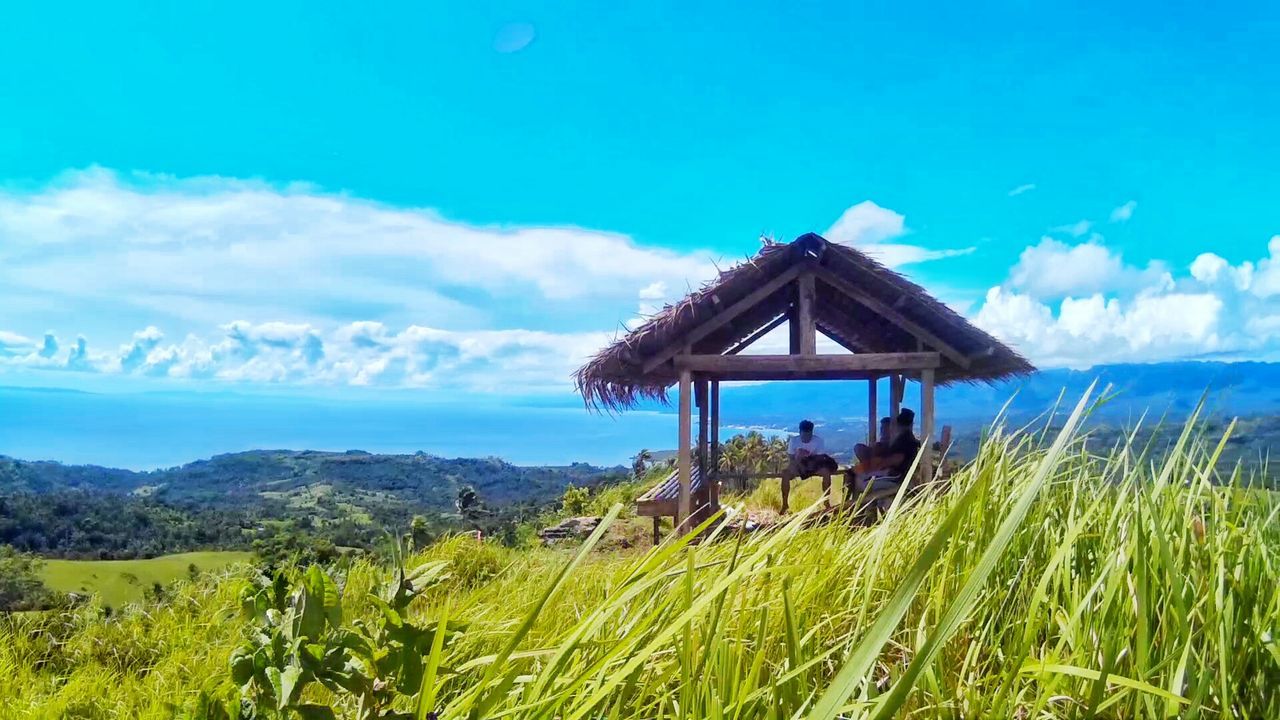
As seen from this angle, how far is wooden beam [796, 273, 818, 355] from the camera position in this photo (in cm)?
779

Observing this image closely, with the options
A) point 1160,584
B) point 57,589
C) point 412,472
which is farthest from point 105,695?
point 412,472

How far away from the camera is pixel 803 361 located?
25.7 feet

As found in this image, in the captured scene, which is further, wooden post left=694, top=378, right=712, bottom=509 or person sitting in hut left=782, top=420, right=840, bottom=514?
wooden post left=694, top=378, right=712, bottom=509

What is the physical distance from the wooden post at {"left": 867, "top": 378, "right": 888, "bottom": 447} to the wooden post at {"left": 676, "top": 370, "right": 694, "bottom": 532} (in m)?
4.27

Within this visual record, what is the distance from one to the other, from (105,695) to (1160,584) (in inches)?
172

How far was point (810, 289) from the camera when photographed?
7855 mm

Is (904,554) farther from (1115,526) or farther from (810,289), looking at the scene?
(810,289)

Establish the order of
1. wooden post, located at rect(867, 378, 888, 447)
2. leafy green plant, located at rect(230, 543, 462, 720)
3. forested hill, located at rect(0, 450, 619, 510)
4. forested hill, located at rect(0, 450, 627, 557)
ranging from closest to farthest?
leafy green plant, located at rect(230, 543, 462, 720), forested hill, located at rect(0, 450, 627, 557), wooden post, located at rect(867, 378, 888, 447), forested hill, located at rect(0, 450, 619, 510)

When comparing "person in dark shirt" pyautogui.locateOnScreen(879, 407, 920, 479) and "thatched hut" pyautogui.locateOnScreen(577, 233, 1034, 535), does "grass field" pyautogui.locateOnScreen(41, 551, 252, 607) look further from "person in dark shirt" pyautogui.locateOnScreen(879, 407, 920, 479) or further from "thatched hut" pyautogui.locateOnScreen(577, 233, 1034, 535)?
"person in dark shirt" pyautogui.locateOnScreen(879, 407, 920, 479)

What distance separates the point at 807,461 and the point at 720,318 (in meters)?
2.31

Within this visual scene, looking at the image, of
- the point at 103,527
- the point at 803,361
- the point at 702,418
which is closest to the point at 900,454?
the point at 803,361

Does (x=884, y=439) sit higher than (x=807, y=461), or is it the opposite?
(x=884, y=439)

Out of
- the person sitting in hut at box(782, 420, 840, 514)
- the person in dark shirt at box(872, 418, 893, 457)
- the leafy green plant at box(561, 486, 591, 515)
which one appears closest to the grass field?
the person sitting in hut at box(782, 420, 840, 514)

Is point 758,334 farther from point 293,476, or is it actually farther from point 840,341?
point 293,476
